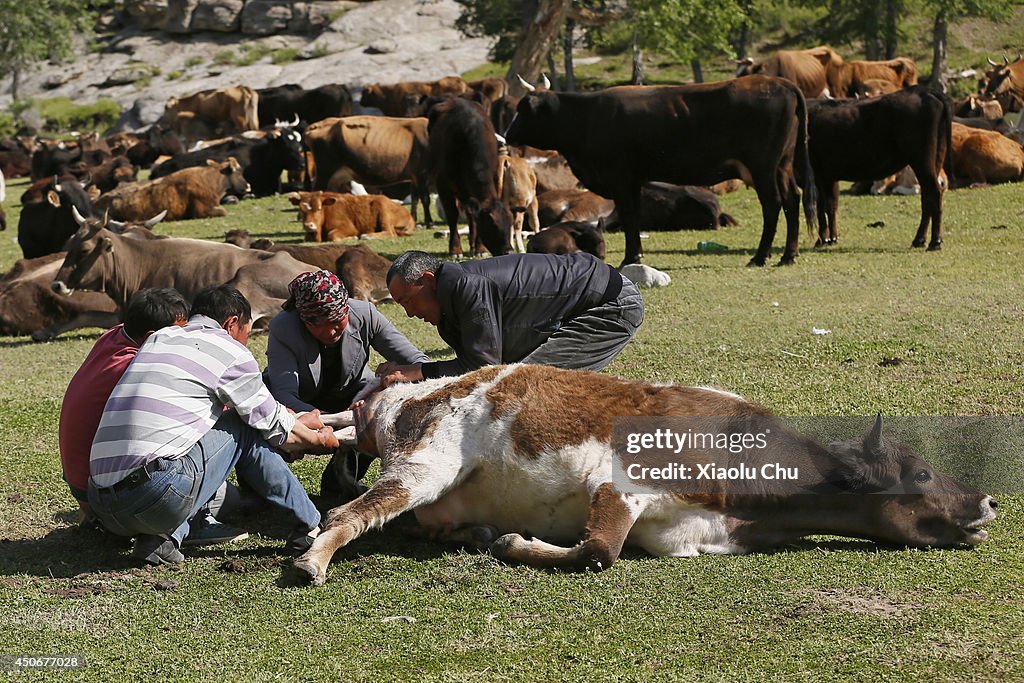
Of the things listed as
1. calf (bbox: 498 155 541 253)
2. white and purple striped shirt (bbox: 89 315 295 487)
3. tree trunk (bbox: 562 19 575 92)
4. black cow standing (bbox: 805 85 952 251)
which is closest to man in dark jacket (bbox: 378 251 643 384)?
white and purple striped shirt (bbox: 89 315 295 487)

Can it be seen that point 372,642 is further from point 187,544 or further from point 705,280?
point 705,280

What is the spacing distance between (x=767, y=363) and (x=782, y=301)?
2.95m

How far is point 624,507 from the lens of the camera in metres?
5.27

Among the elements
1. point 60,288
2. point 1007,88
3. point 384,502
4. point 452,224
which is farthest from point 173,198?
point 1007,88

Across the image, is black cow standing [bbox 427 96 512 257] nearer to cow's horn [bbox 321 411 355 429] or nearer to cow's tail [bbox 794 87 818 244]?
cow's tail [bbox 794 87 818 244]

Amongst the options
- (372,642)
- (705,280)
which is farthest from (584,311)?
(705,280)

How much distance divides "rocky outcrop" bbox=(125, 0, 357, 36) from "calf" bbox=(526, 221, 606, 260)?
4980cm

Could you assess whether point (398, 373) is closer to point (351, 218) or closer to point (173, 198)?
point (351, 218)

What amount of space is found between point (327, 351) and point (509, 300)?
3.51ft

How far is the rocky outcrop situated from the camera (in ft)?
198

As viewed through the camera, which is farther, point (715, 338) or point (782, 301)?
point (782, 301)

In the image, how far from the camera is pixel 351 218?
18531 mm

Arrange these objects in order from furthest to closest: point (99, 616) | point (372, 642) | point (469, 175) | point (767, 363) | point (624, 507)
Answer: point (469, 175) → point (767, 363) → point (624, 507) → point (99, 616) → point (372, 642)

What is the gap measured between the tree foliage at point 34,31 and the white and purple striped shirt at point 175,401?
57206 mm
